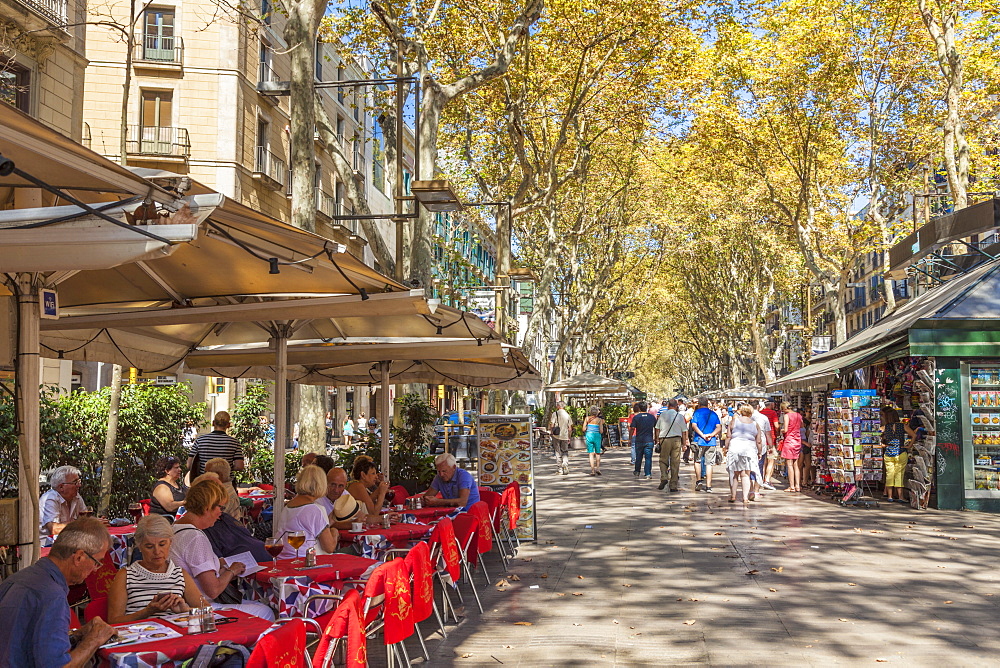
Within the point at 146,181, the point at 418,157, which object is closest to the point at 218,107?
the point at 418,157

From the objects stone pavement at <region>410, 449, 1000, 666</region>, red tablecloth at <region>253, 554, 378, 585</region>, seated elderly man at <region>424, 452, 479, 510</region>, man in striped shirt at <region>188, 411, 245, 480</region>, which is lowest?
stone pavement at <region>410, 449, 1000, 666</region>

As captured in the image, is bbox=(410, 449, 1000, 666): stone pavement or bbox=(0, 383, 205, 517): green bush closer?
bbox=(410, 449, 1000, 666): stone pavement

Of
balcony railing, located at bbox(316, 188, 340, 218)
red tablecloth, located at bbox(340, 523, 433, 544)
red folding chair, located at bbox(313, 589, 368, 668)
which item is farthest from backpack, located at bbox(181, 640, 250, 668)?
balcony railing, located at bbox(316, 188, 340, 218)

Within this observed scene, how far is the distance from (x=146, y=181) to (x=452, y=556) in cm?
422

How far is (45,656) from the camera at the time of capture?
4.11m

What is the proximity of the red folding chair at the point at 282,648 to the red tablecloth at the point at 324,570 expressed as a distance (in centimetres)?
202

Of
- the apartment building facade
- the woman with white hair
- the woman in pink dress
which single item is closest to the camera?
the woman with white hair

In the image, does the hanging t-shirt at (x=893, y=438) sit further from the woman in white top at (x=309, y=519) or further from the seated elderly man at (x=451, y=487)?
the woman in white top at (x=309, y=519)

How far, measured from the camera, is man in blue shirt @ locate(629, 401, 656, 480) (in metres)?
22.0

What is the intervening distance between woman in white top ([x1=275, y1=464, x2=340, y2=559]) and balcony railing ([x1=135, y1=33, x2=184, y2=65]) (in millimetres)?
25223

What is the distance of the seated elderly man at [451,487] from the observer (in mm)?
10406

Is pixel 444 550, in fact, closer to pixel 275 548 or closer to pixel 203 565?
pixel 275 548

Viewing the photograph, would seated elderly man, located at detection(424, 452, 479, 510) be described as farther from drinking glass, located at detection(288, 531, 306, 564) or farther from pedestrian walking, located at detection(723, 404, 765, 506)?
pedestrian walking, located at detection(723, 404, 765, 506)

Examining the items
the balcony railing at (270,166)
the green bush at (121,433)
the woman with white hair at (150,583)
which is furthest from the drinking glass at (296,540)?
the balcony railing at (270,166)
